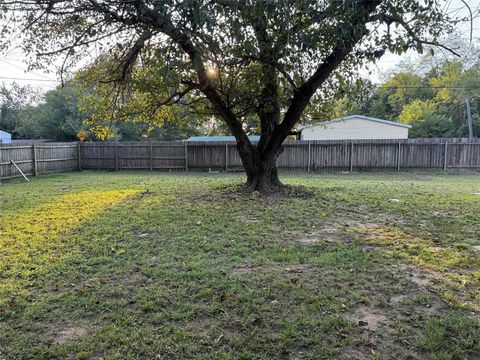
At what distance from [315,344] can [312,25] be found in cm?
316

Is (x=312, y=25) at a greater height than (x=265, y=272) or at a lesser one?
greater

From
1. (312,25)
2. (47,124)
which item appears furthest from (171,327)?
(47,124)

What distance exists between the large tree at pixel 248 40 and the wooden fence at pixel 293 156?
681cm

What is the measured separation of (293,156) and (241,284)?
12.6 metres

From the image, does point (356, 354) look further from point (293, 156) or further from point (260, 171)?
point (293, 156)

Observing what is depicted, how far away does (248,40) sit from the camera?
13.1ft

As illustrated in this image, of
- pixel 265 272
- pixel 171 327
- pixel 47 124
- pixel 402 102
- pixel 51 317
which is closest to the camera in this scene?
pixel 171 327

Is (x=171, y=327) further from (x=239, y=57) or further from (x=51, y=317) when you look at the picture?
(x=239, y=57)

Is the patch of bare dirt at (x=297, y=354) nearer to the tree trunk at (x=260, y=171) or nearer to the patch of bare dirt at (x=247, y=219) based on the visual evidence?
the patch of bare dirt at (x=247, y=219)

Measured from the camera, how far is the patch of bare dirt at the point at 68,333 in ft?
7.55

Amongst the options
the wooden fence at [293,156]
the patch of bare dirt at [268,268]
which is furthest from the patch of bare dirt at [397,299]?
the wooden fence at [293,156]

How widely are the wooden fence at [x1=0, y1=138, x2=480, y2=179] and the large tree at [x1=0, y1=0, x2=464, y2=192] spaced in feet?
22.4

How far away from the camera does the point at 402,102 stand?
30406mm

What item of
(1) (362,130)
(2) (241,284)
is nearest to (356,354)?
(2) (241,284)
